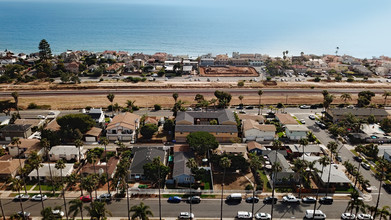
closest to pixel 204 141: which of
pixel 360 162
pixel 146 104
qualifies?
pixel 360 162

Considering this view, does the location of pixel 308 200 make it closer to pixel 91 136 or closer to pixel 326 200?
pixel 326 200

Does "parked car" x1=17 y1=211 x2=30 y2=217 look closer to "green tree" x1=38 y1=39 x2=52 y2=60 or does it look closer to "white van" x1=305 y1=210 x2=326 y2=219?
"white van" x1=305 y1=210 x2=326 y2=219

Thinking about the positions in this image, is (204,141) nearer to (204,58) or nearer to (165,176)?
(165,176)

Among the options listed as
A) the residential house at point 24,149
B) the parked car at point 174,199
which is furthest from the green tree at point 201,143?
the residential house at point 24,149

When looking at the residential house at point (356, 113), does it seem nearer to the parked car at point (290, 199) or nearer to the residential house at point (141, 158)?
the parked car at point (290, 199)

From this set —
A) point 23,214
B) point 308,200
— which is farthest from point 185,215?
point 23,214
